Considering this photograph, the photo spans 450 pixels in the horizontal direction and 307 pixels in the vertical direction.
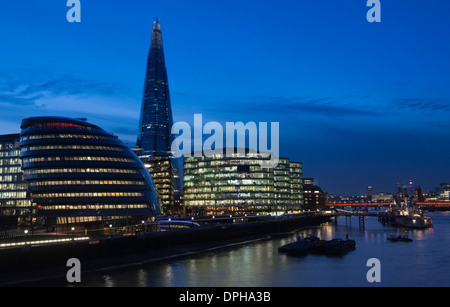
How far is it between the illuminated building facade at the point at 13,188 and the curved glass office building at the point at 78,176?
376 inches

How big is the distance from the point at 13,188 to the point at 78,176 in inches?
910

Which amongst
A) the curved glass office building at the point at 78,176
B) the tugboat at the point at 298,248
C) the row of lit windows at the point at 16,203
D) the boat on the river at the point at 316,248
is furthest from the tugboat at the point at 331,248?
the row of lit windows at the point at 16,203

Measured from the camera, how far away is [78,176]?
102m

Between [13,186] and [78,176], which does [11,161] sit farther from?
[78,176]

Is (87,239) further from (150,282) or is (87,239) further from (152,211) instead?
(152,211)

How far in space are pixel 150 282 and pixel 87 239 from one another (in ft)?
67.6

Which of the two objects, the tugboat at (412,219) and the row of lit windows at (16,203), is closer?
the row of lit windows at (16,203)

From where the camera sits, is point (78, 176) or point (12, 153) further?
point (12, 153)

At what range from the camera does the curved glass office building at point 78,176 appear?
101 m

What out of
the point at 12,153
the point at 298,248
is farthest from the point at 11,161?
the point at 298,248

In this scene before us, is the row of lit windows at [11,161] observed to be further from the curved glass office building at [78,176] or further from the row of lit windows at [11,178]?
the curved glass office building at [78,176]

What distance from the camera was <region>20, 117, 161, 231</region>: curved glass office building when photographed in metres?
101

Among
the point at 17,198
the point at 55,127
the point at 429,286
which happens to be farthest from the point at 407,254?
the point at 17,198
